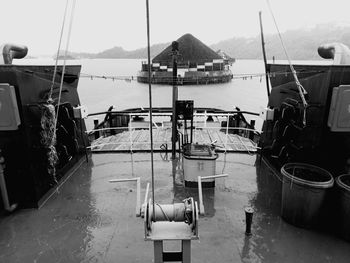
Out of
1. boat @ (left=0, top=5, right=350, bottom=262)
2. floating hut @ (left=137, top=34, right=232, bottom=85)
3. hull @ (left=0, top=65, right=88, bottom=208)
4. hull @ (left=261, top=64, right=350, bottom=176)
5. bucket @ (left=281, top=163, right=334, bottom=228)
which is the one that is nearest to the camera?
boat @ (left=0, top=5, right=350, bottom=262)

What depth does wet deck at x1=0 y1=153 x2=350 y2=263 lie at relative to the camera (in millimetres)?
3709

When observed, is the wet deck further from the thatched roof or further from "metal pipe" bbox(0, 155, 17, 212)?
the thatched roof

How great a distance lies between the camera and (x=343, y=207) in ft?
12.8

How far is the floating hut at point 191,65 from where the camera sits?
52656 millimetres

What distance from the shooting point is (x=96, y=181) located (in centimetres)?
610

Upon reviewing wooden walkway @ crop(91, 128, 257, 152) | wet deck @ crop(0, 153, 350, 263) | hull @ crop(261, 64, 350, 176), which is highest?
hull @ crop(261, 64, 350, 176)

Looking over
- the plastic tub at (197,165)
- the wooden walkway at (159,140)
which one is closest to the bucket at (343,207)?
the plastic tub at (197,165)

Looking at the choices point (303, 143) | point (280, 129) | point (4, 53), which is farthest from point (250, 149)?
point (4, 53)

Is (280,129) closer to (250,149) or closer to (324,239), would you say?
(250,149)

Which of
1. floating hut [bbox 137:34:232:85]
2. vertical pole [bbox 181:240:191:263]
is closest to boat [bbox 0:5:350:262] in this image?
vertical pole [bbox 181:240:191:263]

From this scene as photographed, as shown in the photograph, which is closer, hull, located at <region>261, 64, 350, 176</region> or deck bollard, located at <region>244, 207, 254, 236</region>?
deck bollard, located at <region>244, 207, 254, 236</region>

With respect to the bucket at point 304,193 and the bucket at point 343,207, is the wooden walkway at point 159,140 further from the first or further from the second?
the bucket at point 343,207

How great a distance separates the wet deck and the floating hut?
4664 centimetres

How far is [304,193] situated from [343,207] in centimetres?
55
